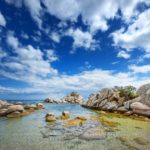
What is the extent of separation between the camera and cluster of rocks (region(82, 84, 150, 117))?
40.2m

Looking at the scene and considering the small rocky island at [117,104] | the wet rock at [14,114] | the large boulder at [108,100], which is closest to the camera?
the wet rock at [14,114]

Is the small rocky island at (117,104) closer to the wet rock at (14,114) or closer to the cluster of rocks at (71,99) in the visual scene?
the wet rock at (14,114)

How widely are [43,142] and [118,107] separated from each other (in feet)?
131

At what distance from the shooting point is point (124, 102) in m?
53.4

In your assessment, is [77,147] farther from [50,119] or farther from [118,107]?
[118,107]

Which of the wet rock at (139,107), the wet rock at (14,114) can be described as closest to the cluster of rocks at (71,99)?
the wet rock at (139,107)

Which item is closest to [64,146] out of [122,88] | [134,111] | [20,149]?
[20,149]

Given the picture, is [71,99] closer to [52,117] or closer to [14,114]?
[14,114]

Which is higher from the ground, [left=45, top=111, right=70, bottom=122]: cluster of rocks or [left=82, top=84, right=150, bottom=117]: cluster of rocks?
[left=82, top=84, right=150, bottom=117]: cluster of rocks

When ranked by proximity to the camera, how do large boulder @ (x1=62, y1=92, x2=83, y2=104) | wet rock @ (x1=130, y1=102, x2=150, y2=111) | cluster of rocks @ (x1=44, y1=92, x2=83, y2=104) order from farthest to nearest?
large boulder @ (x1=62, y1=92, x2=83, y2=104) < cluster of rocks @ (x1=44, y1=92, x2=83, y2=104) < wet rock @ (x1=130, y1=102, x2=150, y2=111)

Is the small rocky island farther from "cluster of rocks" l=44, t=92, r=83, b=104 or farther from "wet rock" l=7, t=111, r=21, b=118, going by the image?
"cluster of rocks" l=44, t=92, r=83, b=104

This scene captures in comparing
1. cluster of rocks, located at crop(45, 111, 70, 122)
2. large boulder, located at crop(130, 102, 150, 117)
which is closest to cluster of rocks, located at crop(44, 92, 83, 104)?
large boulder, located at crop(130, 102, 150, 117)

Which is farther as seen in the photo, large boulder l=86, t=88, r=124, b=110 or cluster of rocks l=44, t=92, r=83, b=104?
cluster of rocks l=44, t=92, r=83, b=104

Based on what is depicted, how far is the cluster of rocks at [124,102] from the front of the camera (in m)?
40.2
